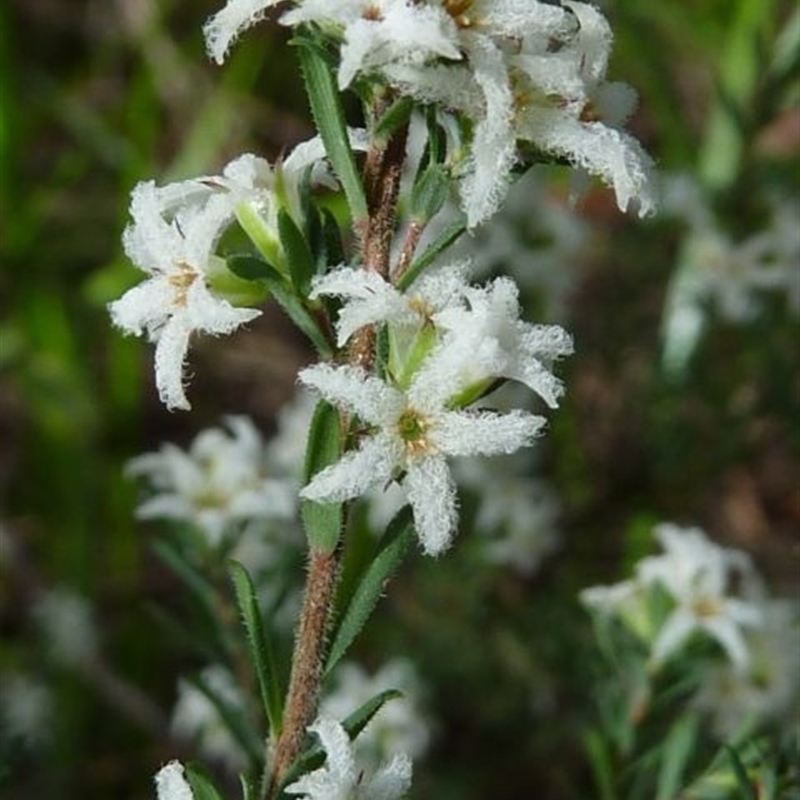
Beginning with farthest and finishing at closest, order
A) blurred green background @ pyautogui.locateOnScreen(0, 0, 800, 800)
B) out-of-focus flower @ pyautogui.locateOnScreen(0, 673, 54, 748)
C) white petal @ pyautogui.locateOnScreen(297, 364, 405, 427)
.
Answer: blurred green background @ pyautogui.locateOnScreen(0, 0, 800, 800) < out-of-focus flower @ pyautogui.locateOnScreen(0, 673, 54, 748) < white petal @ pyautogui.locateOnScreen(297, 364, 405, 427)

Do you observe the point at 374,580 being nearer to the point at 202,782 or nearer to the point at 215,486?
the point at 202,782

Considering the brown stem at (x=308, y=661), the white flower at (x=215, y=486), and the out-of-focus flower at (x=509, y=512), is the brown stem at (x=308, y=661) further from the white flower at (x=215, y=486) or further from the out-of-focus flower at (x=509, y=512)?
the out-of-focus flower at (x=509, y=512)

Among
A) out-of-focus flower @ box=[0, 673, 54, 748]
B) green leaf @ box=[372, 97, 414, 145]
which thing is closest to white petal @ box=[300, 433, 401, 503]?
green leaf @ box=[372, 97, 414, 145]

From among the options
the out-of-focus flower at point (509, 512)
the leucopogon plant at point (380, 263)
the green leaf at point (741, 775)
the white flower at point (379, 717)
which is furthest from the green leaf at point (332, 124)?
the out-of-focus flower at point (509, 512)

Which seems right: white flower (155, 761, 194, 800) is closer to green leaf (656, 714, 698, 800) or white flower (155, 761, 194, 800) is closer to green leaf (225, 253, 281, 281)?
green leaf (225, 253, 281, 281)

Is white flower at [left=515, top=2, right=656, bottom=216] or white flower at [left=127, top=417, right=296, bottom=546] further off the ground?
white flower at [left=515, top=2, right=656, bottom=216]

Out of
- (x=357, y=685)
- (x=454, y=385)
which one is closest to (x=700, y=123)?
(x=357, y=685)
